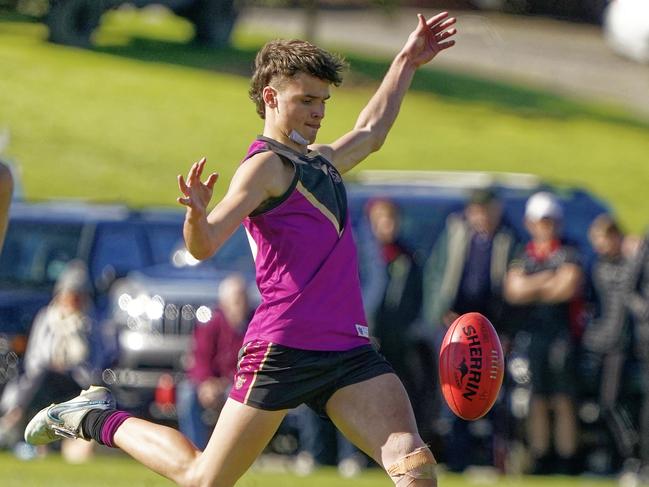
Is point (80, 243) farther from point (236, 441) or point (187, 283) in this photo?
point (236, 441)

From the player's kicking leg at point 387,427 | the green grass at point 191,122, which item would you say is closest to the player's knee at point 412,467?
the player's kicking leg at point 387,427

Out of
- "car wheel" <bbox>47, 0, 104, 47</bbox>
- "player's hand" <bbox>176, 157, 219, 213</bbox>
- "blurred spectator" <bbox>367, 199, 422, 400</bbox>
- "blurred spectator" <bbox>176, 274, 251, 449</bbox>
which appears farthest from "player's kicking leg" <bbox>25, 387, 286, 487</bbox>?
"car wheel" <bbox>47, 0, 104, 47</bbox>

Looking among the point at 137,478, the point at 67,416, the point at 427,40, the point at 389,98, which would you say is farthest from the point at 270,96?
the point at 137,478

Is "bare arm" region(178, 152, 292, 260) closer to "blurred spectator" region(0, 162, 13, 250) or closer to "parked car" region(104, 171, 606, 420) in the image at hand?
"blurred spectator" region(0, 162, 13, 250)

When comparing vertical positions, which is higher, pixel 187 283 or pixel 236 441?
pixel 236 441

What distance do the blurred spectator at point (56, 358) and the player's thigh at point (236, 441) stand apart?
6800mm

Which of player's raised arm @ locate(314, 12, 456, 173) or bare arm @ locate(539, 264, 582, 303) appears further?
bare arm @ locate(539, 264, 582, 303)

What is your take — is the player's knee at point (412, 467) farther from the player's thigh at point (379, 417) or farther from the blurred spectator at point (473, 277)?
the blurred spectator at point (473, 277)

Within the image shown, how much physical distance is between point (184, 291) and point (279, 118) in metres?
7.88

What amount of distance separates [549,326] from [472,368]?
5.75 metres

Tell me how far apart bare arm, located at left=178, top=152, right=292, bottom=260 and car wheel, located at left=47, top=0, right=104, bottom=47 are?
14.9 meters

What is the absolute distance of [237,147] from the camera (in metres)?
25.2

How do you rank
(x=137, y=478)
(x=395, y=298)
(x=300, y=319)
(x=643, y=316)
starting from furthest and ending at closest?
1. (x=395, y=298)
2. (x=643, y=316)
3. (x=137, y=478)
4. (x=300, y=319)

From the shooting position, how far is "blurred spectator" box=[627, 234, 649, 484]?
1208 centimetres
